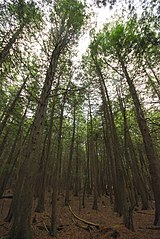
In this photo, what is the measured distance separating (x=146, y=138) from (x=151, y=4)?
5.09 meters

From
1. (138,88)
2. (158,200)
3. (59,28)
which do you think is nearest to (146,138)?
(158,200)

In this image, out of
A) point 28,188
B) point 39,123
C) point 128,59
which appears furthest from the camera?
point 128,59

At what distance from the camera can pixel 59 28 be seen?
295 inches

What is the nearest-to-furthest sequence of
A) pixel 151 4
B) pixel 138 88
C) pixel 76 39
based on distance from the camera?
pixel 151 4, pixel 76 39, pixel 138 88

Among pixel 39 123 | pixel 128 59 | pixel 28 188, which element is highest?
pixel 128 59

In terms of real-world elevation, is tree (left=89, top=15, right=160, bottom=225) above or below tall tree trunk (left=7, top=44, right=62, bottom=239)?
above

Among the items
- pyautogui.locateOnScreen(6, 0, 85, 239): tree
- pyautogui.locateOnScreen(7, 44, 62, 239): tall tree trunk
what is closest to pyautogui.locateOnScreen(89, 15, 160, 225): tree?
pyautogui.locateOnScreen(6, 0, 85, 239): tree

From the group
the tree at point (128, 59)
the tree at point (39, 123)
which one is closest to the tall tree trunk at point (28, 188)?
the tree at point (39, 123)

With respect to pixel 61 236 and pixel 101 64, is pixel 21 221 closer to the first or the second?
pixel 61 236

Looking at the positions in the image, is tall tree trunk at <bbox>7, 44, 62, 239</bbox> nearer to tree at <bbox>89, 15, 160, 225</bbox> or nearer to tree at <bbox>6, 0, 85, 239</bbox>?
tree at <bbox>6, 0, 85, 239</bbox>

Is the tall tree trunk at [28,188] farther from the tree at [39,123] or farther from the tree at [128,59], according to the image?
the tree at [128,59]

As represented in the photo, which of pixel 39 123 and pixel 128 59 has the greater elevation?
pixel 128 59

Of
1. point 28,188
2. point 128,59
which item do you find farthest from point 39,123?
point 128,59

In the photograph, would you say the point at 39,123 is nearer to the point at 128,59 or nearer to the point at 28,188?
the point at 28,188
